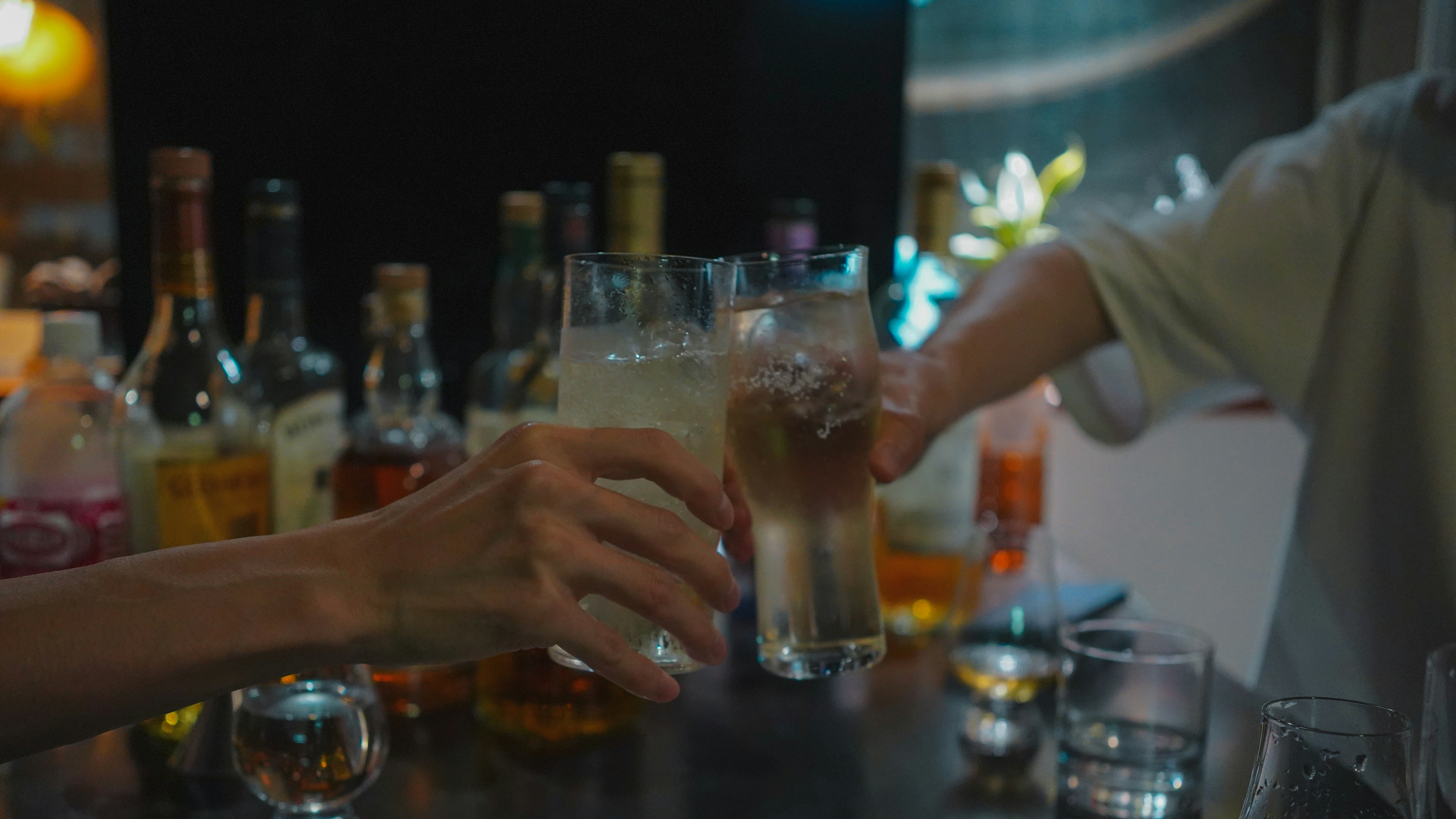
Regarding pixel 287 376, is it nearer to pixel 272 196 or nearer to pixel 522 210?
pixel 272 196

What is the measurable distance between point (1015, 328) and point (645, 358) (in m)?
0.64

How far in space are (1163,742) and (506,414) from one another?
757mm

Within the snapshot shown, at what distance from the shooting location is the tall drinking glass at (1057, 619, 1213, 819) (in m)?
0.84

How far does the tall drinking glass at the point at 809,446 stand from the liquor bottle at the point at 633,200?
0.87 feet

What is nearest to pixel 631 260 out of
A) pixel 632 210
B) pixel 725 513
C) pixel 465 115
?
pixel 725 513

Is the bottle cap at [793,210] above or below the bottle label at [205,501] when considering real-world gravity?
above

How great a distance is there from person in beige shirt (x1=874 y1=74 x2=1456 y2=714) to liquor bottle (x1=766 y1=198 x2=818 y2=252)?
0.34m

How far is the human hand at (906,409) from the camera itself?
801 mm

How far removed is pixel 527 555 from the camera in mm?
528

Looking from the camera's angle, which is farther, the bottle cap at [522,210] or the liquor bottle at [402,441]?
the bottle cap at [522,210]

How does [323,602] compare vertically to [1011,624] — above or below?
above

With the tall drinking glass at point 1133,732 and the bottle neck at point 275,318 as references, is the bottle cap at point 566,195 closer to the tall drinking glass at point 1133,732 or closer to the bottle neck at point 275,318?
the bottle neck at point 275,318

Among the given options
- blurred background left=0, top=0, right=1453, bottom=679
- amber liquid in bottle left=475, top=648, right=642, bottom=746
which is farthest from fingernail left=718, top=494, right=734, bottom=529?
blurred background left=0, top=0, right=1453, bottom=679

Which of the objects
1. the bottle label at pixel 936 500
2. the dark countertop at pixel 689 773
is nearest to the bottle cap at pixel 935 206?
the bottle label at pixel 936 500
